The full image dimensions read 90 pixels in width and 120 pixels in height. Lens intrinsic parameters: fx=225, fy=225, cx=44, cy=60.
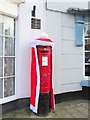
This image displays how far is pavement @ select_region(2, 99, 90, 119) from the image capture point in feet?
18.8

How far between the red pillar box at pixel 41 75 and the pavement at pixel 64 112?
0.22m

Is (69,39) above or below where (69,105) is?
above

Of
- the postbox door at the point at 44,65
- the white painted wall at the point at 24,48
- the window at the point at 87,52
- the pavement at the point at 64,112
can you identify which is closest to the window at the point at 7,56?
the white painted wall at the point at 24,48

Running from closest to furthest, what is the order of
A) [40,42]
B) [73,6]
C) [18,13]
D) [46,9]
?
[40,42], [18,13], [46,9], [73,6]

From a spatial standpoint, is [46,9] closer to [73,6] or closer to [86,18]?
[73,6]

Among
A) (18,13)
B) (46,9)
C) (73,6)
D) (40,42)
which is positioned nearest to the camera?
(40,42)

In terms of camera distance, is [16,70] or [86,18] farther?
[86,18]

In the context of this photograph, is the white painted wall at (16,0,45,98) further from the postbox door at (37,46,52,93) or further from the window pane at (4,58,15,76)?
the postbox door at (37,46,52,93)

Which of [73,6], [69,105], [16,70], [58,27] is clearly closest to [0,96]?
[16,70]

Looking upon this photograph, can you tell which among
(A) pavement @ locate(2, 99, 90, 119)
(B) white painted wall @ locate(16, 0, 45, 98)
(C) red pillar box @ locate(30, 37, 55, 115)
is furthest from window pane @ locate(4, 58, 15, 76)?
(A) pavement @ locate(2, 99, 90, 119)

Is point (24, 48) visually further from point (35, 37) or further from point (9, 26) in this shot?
point (9, 26)

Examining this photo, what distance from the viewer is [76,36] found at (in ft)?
24.5

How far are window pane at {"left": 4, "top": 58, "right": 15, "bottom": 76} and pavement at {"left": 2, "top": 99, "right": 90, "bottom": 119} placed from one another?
1026 mm

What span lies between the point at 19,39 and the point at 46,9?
136 centimetres
